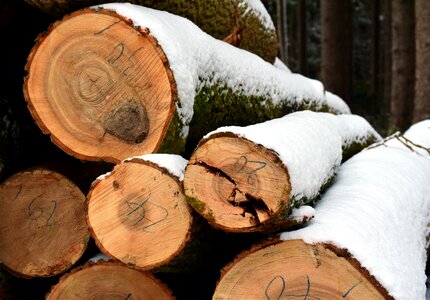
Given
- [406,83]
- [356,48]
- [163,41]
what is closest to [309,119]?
[163,41]

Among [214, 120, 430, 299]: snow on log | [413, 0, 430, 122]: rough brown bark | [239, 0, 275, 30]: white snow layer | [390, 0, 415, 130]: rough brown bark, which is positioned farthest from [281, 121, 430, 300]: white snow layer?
[390, 0, 415, 130]: rough brown bark

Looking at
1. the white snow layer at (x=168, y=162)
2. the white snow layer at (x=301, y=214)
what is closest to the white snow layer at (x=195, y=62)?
the white snow layer at (x=168, y=162)

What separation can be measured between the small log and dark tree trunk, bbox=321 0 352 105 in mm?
8196

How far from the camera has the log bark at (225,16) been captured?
95.4 inches

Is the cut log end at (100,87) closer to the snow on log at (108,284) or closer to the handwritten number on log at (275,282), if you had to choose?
the snow on log at (108,284)

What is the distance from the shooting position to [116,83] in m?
2.26

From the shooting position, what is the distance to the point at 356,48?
2438cm

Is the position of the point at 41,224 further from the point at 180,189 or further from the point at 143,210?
the point at 180,189

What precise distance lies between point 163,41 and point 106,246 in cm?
86

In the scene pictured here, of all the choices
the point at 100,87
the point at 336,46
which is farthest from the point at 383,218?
the point at 336,46

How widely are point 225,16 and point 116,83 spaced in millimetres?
1407

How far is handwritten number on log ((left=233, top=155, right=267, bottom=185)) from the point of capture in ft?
5.98

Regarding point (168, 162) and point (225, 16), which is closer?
point (168, 162)

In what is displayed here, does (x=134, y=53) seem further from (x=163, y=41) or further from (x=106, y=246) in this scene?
(x=106, y=246)
